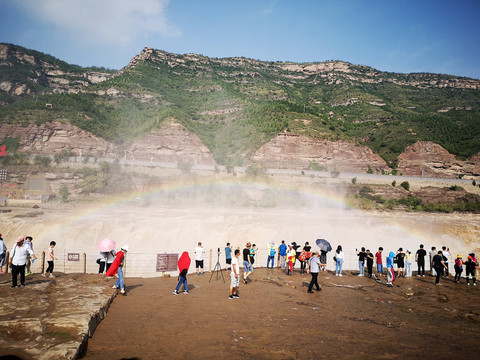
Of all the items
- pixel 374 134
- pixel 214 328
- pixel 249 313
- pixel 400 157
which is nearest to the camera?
pixel 214 328

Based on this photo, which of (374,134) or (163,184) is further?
(374,134)

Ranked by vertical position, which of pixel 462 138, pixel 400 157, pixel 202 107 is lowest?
pixel 400 157

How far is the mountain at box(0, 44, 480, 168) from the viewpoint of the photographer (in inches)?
2778

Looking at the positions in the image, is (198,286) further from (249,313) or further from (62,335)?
(62,335)

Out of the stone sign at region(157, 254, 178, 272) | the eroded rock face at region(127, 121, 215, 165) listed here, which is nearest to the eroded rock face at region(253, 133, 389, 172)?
the eroded rock face at region(127, 121, 215, 165)

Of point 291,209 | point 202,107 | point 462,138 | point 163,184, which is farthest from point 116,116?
point 462,138

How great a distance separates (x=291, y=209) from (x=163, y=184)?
22780mm

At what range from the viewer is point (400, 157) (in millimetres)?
70625

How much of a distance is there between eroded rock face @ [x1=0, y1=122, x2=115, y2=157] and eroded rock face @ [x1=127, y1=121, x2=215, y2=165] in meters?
7.77

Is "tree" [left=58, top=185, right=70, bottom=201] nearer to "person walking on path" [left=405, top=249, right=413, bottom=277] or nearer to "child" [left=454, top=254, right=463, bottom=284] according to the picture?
"person walking on path" [left=405, top=249, right=413, bottom=277]

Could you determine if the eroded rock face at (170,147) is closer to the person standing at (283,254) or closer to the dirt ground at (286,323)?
the person standing at (283,254)

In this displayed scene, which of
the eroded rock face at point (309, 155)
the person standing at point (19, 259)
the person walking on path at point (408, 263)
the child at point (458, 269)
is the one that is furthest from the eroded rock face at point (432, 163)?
the person standing at point (19, 259)

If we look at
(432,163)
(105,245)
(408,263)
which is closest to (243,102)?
(432,163)

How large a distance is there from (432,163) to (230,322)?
7451 centimetres
